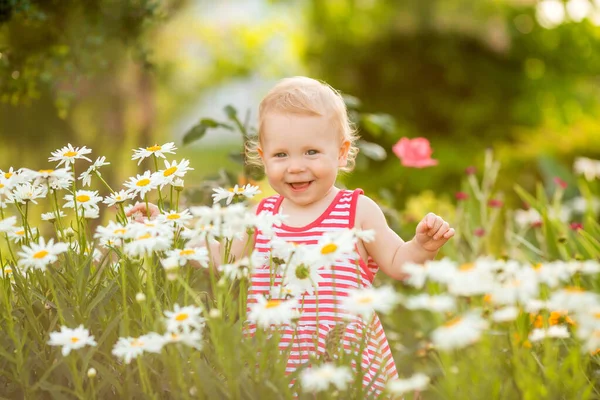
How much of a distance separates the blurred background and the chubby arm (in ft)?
3.97

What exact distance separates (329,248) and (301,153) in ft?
2.19

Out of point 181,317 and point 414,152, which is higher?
point 414,152

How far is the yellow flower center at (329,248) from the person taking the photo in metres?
1.34

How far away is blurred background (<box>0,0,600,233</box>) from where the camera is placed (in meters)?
5.29

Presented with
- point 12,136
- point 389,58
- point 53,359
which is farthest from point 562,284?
point 389,58

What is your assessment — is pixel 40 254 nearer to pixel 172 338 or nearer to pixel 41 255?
pixel 41 255

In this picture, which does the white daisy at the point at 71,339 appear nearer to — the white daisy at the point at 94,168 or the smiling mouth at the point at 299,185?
the white daisy at the point at 94,168

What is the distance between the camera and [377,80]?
946cm

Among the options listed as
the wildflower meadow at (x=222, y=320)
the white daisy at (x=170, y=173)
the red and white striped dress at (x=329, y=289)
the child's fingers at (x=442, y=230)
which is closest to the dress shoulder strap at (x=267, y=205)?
the red and white striped dress at (x=329, y=289)

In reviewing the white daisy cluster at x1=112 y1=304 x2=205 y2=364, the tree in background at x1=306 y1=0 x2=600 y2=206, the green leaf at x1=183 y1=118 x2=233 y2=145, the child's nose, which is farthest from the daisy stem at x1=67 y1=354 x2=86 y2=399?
the tree in background at x1=306 y1=0 x2=600 y2=206

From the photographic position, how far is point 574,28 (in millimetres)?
10195

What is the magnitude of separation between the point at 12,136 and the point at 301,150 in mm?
3937

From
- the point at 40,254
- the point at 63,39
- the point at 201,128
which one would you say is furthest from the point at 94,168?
the point at 63,39

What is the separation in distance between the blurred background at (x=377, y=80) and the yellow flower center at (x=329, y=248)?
1891 mm
